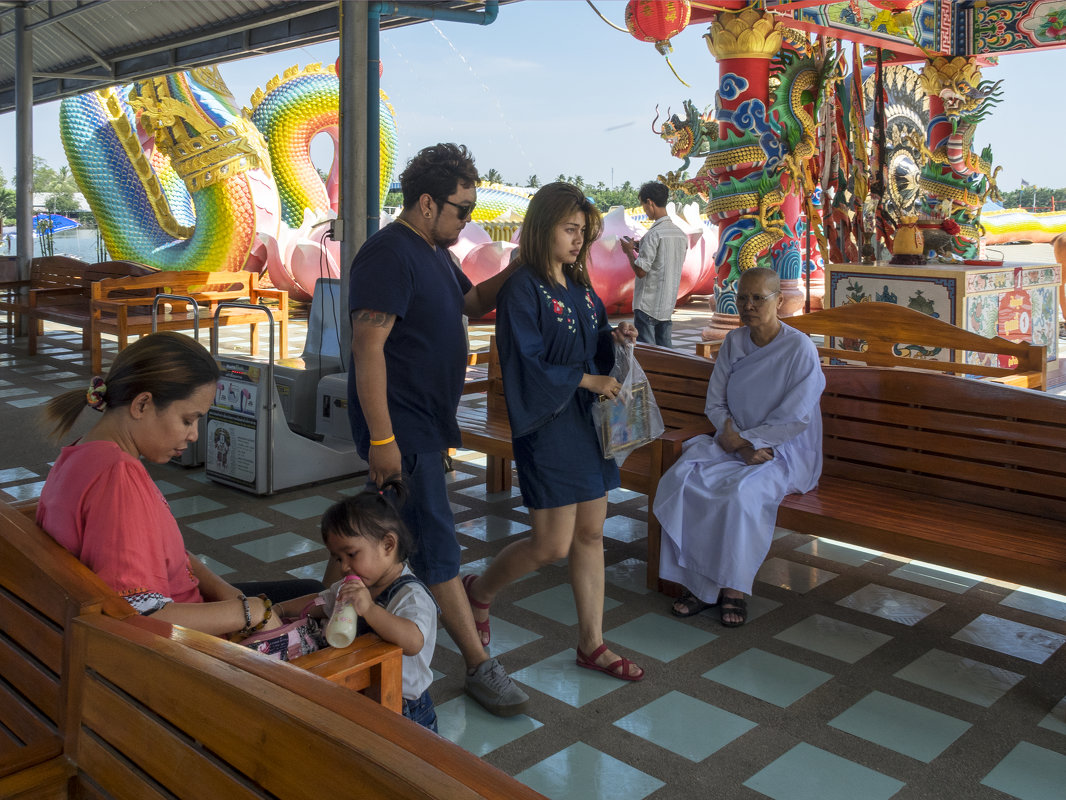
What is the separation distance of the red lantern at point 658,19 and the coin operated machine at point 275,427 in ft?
13.6

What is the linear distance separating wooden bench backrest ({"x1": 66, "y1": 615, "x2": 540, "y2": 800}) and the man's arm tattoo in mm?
1362

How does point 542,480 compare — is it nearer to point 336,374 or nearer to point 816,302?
point 336,374

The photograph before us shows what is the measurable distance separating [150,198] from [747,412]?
515 inches

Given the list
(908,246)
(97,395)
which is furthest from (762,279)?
(908,246)

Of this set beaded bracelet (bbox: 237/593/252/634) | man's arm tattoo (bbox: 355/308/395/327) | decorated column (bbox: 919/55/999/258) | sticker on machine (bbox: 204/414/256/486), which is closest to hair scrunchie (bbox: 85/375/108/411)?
beaded bracelet (bbox: 237/593/252/634)

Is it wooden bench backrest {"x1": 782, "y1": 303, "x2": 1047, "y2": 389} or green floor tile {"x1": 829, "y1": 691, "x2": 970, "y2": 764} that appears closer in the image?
green floor tile {"x1": 829, "y1": 691, "x2": 970, "y2": 764}

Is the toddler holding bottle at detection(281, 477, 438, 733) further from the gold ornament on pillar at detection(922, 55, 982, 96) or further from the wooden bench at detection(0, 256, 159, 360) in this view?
the gold ornament on pillar at detection(922, 55, 982, 96)

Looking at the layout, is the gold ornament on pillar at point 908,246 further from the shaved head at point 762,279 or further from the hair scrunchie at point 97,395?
the hair scrunchie at point 97,395

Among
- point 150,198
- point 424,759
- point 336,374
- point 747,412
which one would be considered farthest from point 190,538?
point 150,198

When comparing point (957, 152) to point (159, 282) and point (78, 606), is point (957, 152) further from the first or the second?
point (78, 606)

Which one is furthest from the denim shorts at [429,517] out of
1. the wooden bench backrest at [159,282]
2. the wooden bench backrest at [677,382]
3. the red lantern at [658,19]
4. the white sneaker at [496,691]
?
the wooden bench backrest at [159,282]

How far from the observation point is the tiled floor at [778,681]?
2689 millimetres

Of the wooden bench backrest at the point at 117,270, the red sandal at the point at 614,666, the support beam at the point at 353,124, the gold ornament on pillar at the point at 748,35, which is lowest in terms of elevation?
the red sandal at the point at 614,666

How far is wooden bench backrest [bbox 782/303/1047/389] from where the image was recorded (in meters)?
4.88
